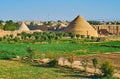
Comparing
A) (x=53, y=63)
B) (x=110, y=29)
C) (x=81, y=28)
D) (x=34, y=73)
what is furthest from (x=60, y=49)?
(x=110, y=29)

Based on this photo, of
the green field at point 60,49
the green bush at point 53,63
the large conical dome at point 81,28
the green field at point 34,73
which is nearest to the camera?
the green field at point 34,73

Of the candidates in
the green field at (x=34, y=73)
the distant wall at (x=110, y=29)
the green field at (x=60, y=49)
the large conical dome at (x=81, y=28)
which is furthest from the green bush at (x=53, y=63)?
the distant wall at (x=110, y=29)

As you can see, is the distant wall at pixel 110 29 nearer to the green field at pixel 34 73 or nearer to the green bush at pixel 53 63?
the green bush at pixel 53 63

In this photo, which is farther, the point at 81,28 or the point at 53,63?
the point at 81,28

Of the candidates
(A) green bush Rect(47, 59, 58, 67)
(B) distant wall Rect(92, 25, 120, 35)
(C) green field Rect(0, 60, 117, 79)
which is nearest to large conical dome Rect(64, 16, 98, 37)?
(B) distant wall Rect(92, 25, 120, 35)

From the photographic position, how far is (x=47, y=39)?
42656mm

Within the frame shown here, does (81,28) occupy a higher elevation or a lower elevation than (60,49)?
higher

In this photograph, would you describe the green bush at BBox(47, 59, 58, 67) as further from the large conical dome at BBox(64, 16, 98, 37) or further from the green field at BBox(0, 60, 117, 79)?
the large conical dome at BBox(64, 16, 98, 37)

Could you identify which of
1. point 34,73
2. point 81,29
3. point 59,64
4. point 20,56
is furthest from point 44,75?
point 81,29

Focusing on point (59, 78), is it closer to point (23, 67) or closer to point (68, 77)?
point (68, 77)

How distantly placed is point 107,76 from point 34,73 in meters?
3.50

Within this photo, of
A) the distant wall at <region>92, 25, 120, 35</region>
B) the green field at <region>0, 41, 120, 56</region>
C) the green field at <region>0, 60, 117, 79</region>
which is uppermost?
the distant wall at <region>92, 25, 120, 35</region>

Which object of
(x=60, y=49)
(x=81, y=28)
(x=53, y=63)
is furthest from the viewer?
(x=81, y=28)

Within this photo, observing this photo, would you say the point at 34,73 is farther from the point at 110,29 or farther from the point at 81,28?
the point at 110,29
